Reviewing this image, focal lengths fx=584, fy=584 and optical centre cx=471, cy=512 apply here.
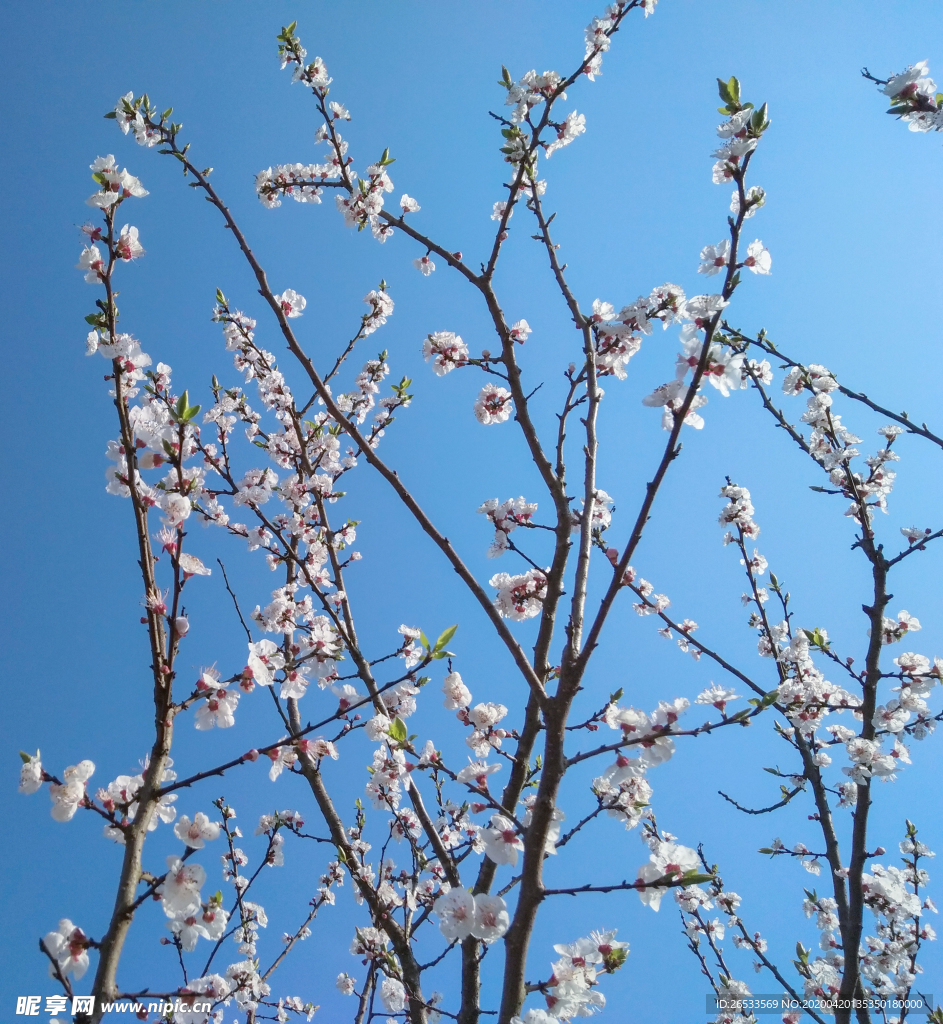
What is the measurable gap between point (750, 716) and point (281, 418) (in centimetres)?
477

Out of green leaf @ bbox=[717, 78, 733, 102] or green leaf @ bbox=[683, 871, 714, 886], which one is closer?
green leaf @ bbox=[683, 871, 714, 886]

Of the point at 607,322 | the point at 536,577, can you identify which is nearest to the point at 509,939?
the point at 536,577

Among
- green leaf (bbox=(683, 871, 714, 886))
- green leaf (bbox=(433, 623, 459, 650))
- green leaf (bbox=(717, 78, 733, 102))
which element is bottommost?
green leaf (bbox=(683, 871, 714, 886))

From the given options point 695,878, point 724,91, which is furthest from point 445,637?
point 724,91

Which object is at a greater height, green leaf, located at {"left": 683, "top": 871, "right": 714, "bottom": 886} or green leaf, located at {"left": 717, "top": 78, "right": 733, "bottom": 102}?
green leaf, located at {"left": 717, "top": 78, "right": 733, "bottom": 102}

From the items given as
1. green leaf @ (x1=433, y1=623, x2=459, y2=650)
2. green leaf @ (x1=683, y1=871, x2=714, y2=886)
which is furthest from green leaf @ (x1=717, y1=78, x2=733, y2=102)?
green leaf @ (x1=683, y1=871, x2=714, y2=886)

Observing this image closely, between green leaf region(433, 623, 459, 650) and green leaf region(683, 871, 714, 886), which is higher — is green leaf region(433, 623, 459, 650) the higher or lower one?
the higher one

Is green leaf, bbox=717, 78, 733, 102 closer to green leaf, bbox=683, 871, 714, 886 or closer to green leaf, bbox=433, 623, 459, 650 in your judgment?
green leaf, bbox=433, 623, 459, 650

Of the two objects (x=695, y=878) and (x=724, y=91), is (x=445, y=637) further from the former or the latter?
(x=724, y=91)

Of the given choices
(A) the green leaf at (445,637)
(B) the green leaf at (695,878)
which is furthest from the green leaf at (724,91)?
(B) the green leaf at (695,878)

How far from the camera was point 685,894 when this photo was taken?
5664 mm

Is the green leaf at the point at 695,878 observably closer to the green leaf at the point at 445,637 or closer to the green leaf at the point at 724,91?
the green leaf at the point at 445,637

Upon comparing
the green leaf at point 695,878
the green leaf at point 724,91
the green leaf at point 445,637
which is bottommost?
the green leaf at point 695,878

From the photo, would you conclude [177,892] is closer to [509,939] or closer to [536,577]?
[509,939]
